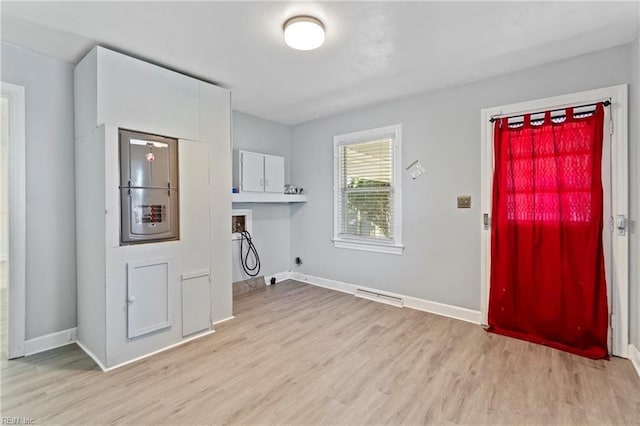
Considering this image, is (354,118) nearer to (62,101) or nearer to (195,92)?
(195,92)

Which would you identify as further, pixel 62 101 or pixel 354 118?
pixel 354 118

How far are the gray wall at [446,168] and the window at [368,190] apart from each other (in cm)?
12

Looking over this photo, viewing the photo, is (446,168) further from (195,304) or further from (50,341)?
(50,341)

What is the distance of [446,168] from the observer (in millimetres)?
3400

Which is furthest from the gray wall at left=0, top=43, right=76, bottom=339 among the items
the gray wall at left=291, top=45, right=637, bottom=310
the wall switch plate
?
the wall switch plate

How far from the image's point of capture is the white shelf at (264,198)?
12.7 ft

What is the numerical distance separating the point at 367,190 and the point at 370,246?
776 millimetres

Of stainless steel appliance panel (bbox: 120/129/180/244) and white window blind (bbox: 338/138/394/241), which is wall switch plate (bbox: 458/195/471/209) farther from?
stainless steel appliance panel (bbox: 120/129/180/244)

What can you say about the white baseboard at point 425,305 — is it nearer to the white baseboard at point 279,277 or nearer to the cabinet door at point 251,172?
the white baseboard at point 279,277

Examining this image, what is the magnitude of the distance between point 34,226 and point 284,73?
8.62 ft

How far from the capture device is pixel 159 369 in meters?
2.33

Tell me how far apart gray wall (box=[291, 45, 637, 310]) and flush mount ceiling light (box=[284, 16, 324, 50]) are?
187 cm

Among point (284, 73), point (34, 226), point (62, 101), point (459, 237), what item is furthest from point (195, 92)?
point (459, 237)

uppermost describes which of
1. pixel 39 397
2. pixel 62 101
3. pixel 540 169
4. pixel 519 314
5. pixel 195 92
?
pixel 195 92
